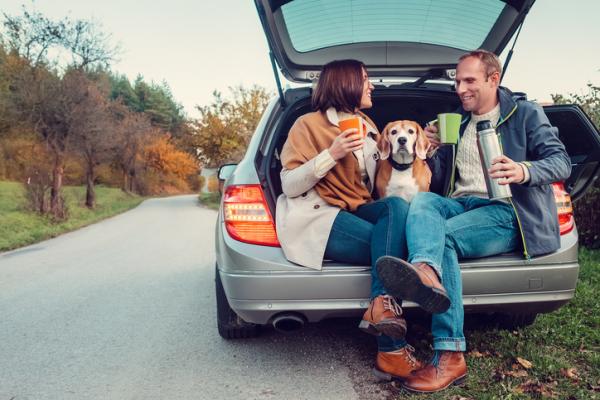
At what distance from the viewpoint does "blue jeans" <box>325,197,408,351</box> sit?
2344mm

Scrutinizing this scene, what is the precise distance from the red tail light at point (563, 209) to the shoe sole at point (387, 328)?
3.63 feet

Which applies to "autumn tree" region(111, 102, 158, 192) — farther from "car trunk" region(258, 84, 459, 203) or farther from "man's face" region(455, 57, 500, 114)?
"man's face" region(455, 57, 500, 114)

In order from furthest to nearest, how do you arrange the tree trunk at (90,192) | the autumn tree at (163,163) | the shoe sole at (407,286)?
the autumn tree at (163,163) < the tree trunk at (90,192) < the shoe sole at (407,286)

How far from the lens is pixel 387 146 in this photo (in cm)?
294

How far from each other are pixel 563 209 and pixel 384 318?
129cm

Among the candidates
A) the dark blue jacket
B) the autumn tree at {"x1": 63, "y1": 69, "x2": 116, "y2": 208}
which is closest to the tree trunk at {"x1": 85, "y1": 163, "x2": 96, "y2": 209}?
the autumn tree at {"x1": 63, "y1": 69, "x2": 116, "y2": 208}

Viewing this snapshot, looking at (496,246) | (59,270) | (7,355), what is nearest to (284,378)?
(496,246)

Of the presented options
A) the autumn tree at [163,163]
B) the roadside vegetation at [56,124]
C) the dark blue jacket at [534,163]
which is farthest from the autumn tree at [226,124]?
the dark blue jacket at [534,163]

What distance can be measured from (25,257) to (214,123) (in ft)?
73.8

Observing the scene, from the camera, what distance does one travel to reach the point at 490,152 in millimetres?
2377

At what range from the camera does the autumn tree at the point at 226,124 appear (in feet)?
93.2

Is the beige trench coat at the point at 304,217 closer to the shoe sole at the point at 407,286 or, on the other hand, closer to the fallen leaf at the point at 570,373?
the shoe sole at the point at 407,286

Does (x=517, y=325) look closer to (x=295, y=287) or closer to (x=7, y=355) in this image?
(x=295, y=287)

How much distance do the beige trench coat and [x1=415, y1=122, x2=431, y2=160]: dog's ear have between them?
2.05 feet
